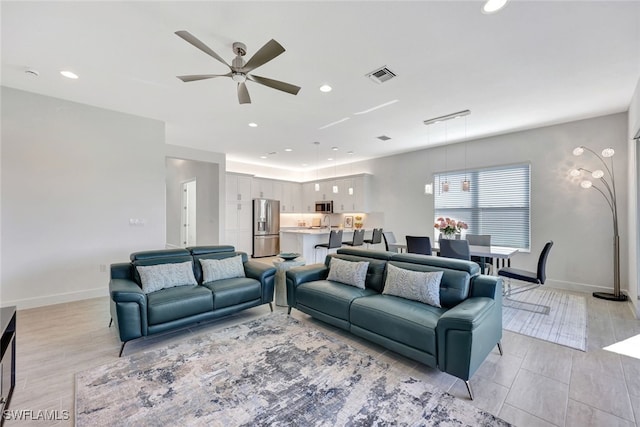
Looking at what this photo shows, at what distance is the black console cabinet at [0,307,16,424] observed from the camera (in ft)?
5.87

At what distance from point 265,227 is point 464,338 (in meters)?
7.12

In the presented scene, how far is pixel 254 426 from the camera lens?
1714mm

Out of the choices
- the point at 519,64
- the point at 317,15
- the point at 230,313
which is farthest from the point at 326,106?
the point at 230,313

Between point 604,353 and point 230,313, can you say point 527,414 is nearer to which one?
point 604,353

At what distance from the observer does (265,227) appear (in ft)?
27.9

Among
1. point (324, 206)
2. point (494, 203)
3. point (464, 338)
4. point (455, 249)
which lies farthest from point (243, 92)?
point (324, 206)

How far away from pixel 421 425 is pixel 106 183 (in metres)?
5.12

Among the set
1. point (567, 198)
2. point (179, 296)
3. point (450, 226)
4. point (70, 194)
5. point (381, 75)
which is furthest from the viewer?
point (567, 198)

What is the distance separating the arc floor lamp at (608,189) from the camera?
4121 millimetres

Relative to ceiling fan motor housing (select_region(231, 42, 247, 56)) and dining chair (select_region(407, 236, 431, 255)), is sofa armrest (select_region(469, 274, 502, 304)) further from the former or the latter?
ceiling fan motor housing (select_region(231, 42, 247, 56))

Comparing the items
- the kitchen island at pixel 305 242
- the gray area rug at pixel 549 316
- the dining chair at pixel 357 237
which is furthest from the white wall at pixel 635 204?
the kitchen island at pixel 305 242

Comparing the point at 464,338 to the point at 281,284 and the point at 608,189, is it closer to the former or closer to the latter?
the point at 281,284

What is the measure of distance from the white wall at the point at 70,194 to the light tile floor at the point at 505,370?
2.33 ft

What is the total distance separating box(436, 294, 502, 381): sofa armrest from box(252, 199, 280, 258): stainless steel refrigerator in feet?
22.4
